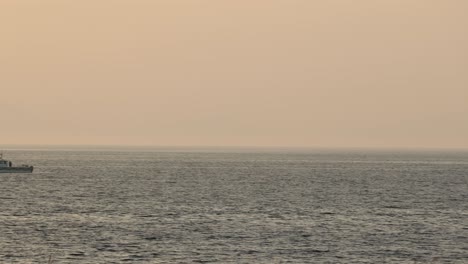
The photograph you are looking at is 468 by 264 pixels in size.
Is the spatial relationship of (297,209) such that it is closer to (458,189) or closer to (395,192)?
(395,192)

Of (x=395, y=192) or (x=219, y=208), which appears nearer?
(x=219, y=208)

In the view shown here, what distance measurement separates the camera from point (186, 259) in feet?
220

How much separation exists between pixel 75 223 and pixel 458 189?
9194cm

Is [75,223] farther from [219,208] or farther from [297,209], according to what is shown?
[297,209]

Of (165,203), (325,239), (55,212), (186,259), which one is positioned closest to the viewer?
(186,259)

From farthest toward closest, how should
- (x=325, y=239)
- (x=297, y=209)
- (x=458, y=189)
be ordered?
(x=458, y=189) → (x=297, y=209) → (x=325, y=239)

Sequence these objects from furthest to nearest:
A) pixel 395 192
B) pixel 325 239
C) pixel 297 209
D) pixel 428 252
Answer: pixel 395 192 < pixel 297 209 < pixel 325 239 < pixel 428 252

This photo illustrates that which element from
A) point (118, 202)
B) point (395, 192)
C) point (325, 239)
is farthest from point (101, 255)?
point (395, 192)

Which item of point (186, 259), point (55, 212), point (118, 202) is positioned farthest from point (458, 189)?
point (186, 259)

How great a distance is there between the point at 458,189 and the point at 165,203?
217ft

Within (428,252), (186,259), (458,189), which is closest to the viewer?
(186,259)

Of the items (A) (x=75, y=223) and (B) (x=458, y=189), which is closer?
(A) (x=75, y=223)

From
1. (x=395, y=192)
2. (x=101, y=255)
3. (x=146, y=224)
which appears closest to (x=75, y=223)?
(x=146, y=224)

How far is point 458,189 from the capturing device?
531ft
